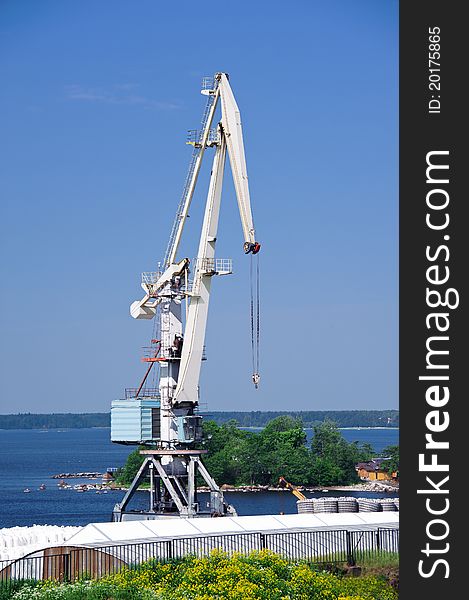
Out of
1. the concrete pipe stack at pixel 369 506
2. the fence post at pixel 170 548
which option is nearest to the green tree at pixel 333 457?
the concrete pipe stack at pixel 369 506

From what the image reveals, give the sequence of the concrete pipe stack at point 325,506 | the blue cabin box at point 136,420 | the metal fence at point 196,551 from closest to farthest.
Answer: the metal fence at point 196,551 → the concrete pipe stack at point 325,506 → the blue cabin box at point 136,420

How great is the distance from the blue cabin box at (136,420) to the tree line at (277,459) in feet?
274

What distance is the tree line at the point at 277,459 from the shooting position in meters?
133

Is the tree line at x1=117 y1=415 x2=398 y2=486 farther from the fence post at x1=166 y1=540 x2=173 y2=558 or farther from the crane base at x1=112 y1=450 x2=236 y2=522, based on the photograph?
the fence post at x1=166 y1=540 x2=173 y2=558

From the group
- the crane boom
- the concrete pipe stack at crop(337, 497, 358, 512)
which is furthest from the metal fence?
the crane boom

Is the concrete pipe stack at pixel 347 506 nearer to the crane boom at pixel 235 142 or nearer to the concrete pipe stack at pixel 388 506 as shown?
→ the concrete pipe stack at pixel 388 506

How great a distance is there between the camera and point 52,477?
157m

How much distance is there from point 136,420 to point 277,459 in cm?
9149

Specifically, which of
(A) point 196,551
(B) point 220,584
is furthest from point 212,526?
(B) point 220,584

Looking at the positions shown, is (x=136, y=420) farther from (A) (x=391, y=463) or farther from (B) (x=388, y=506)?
(A) (x=391, y=463)

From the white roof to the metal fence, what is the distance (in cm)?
75

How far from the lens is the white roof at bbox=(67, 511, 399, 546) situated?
2791 cm

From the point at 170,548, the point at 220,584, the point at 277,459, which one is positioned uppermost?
the point at 170,548

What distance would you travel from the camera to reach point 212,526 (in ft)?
102
